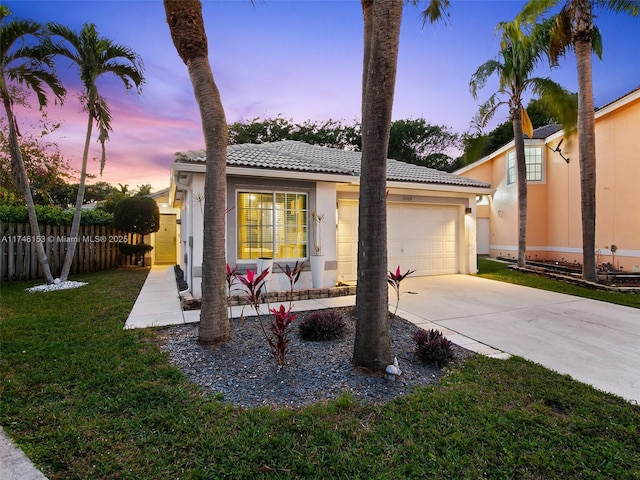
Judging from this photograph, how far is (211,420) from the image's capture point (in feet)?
9.46

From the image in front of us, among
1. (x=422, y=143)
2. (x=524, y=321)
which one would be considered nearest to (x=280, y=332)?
(x=524, y=321)

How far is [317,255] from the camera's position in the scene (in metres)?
8.73

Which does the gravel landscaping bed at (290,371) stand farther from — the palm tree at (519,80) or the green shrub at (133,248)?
the palm tree at (519,80)

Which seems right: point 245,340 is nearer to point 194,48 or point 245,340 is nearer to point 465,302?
point 194,48

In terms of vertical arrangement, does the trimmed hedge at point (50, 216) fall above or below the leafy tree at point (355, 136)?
below

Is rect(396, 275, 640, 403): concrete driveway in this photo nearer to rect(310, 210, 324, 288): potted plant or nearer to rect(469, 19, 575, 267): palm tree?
rect(310, 210, 324, 288): potted plant

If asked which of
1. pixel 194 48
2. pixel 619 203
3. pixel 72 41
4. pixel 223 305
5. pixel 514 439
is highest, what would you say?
pixel 72 41

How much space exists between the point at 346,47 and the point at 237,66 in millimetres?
3716

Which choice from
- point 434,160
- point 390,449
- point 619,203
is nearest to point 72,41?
point 390,449

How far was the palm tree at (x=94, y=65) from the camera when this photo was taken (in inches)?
336

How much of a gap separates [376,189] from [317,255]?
508cm

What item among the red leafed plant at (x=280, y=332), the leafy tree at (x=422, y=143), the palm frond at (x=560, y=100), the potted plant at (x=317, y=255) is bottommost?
the red leafed plant at (x=280, y=332)

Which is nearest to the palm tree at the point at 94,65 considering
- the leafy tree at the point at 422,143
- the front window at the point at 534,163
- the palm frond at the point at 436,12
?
the palm frond at the point at 436,12

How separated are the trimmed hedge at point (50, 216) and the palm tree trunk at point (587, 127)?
17.0m
